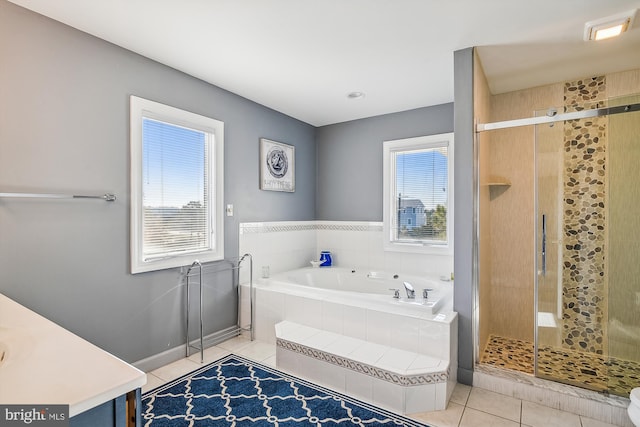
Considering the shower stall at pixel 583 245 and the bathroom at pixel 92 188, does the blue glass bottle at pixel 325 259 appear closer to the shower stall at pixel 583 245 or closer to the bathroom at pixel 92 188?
the bathroom at pixel 92 188

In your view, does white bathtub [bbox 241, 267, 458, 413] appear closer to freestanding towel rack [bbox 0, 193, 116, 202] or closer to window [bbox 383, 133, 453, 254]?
window [bbox 383, 133, 453, 254]

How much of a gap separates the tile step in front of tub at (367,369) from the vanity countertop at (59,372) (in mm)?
1710

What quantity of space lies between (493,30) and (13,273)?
3.38m

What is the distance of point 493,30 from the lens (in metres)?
2.25

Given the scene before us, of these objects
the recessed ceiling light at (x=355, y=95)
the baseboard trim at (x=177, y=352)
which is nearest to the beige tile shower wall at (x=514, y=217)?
the recessed ceiling light at (x=355, y=95)

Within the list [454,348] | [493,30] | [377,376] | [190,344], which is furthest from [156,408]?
[493,30]

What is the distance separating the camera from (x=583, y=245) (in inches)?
94.7

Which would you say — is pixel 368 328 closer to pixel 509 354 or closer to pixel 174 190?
pixel 509 354

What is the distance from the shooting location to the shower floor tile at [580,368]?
2.12 meters

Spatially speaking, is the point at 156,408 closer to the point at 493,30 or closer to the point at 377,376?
the point at 377,376

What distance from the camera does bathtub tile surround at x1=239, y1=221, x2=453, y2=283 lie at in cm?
360

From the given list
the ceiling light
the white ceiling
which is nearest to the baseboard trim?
the white ceiling

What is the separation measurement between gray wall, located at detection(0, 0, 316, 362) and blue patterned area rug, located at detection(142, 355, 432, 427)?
52 cm

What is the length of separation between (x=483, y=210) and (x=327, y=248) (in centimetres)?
214
